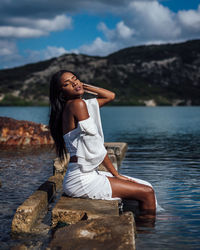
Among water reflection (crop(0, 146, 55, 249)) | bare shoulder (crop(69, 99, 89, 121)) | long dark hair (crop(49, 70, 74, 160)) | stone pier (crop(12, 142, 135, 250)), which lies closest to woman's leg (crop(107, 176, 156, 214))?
stone pier (crop(12, 142, 135, 250))

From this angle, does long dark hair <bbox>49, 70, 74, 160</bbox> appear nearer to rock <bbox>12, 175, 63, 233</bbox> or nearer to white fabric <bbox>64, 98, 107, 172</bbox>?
white fabric <bbox>64, 98, 107, 172</bbox>

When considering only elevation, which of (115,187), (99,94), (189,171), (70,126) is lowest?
(189,171)

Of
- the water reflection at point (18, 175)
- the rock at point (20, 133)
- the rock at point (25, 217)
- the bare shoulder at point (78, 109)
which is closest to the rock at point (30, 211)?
the rock at point (25, 217)

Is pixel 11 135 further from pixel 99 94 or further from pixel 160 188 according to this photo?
pixel 99 94

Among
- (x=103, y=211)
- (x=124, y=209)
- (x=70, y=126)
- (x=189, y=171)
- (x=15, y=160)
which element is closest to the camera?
(x=103, y=211)

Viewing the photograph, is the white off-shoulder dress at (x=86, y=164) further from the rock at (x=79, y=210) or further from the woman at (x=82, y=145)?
the rock at (x=79, y=210)

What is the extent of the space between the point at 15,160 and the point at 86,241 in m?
10.1

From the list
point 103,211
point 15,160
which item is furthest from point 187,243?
point 15,160

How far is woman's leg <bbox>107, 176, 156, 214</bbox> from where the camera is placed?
6.23m

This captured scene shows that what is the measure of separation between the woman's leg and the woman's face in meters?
1.60

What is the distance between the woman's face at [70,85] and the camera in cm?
619

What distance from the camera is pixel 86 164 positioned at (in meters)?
5.99

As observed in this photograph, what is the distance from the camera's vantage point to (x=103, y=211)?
555cm

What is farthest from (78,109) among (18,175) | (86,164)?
(18,175)
